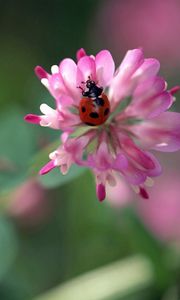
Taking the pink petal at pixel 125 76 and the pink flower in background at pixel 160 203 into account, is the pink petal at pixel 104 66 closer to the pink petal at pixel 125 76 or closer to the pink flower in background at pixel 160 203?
the pink petal at pixel 125 76

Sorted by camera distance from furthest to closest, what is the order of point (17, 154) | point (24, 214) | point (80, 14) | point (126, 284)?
point (80, 14) → point (24, 214) → point (126, 284) → point (17, 154)

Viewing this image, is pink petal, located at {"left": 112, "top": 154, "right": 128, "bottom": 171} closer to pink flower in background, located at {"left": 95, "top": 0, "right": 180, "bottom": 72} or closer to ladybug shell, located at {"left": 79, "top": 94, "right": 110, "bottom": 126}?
ladybug shell, located at {"left": 79, "top": 94, "right": 110, "bottom": 126}

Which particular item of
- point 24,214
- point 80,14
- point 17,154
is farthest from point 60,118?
point 80,14

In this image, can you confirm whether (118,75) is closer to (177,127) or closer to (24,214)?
(177,127)

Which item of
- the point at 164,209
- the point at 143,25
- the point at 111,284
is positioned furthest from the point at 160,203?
the point at 143,25

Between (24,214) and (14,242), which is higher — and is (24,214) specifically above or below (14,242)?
above

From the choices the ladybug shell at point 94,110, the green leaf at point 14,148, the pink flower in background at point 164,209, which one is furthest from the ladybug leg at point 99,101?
the pink flower in background at point 164,209

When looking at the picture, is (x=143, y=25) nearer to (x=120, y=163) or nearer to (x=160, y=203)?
(x=160, y=203)
